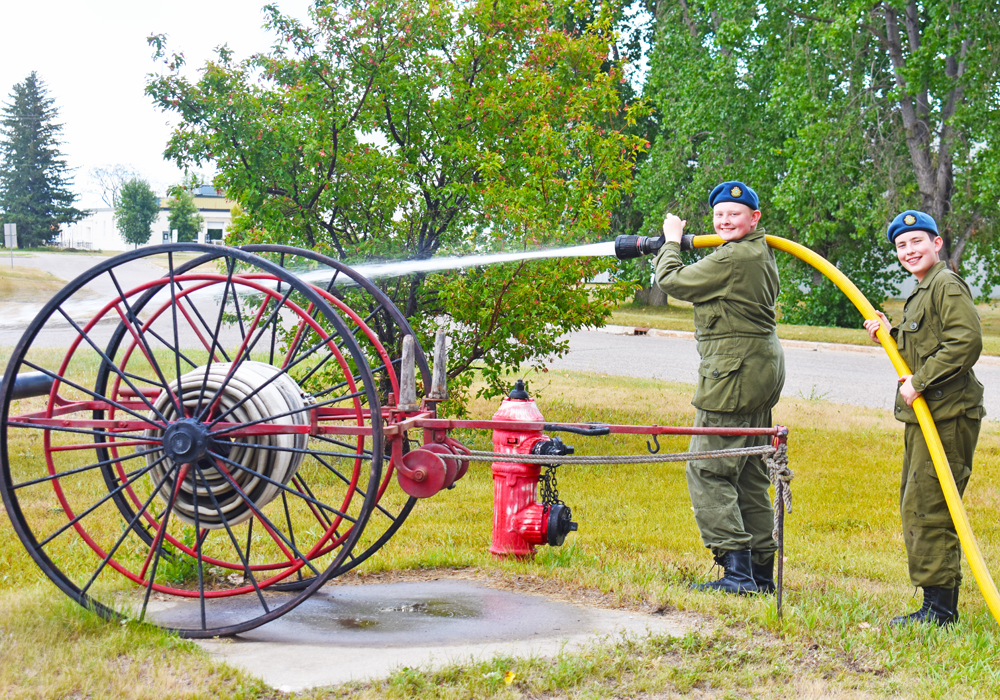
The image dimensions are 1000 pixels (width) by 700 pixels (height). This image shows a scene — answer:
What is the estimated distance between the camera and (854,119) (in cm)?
1806

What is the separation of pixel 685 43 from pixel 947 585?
71.2 ft

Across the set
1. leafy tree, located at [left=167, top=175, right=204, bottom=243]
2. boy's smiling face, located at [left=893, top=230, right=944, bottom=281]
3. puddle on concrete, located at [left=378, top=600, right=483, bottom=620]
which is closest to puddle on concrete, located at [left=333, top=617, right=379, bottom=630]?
puddle on concrete, located at [left=378, top=600, right=483, bottom=620]

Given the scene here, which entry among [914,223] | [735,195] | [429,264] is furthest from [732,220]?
[429,264]

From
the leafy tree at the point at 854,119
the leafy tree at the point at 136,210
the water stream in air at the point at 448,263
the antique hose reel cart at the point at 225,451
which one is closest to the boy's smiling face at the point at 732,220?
the water stream in air at the point at 448,263

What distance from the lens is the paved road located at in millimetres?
12223

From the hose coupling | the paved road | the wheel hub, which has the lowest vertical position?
the paved road

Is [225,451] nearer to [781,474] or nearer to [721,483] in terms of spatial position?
[721,483]

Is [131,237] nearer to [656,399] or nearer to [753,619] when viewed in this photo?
[656,399]

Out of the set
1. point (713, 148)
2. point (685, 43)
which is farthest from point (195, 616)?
point (685, 43)

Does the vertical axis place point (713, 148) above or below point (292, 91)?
above

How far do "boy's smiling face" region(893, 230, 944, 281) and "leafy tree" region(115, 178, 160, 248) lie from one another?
6659cm

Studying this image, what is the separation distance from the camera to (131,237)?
220ft

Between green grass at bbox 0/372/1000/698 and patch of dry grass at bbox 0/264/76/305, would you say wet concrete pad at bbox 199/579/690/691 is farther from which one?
patch of dry grass at bbox 0/264/76/305

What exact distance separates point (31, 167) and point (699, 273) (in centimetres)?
6157
